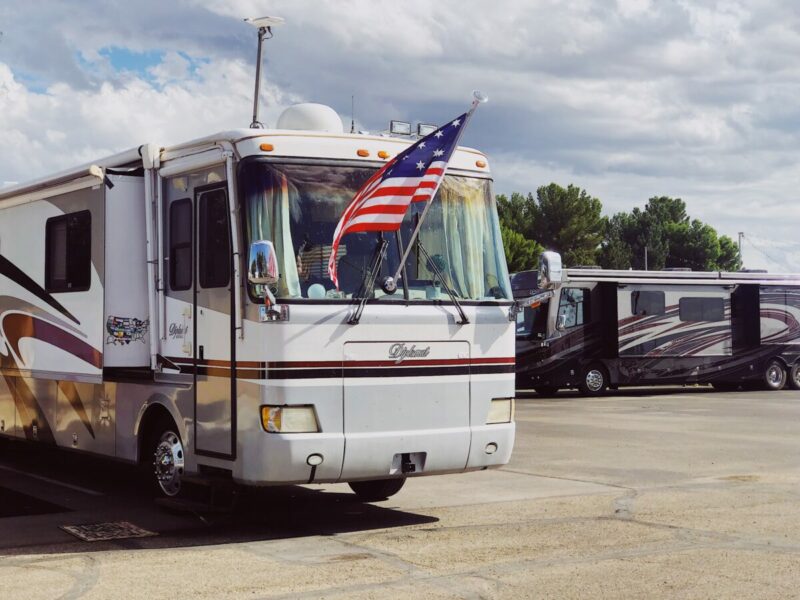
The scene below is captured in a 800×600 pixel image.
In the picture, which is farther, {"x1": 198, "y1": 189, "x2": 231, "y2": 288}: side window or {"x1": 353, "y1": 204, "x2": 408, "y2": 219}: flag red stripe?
{"x1": 198, "y1": 189, "x2": 231, "y2": 288}: side window

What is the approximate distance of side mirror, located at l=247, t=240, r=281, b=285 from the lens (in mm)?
8234

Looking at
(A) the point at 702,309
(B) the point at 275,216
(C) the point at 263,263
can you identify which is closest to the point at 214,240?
(B) the point at 275,216

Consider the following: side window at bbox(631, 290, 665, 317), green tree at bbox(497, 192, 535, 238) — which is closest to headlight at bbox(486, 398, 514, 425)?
side window at bbox(631, 290, 665, 317)

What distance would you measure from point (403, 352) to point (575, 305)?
1992cm

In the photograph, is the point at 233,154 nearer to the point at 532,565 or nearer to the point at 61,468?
the point at 532,565

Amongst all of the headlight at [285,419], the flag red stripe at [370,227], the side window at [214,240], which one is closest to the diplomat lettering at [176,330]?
the side window at [214,240]

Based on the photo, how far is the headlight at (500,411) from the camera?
964 cm

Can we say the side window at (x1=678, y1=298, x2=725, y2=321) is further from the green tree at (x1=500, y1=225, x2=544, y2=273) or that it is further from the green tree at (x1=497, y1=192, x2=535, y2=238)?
the green tree at (x1=497, y1=192, x2=535, y2=238)

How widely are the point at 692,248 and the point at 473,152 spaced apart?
101 metres

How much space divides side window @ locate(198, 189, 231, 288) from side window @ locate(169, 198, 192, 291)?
23 cm

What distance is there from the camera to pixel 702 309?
30438 millimetres

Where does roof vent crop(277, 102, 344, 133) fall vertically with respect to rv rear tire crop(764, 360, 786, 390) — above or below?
above

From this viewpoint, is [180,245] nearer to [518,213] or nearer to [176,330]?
[176,330]

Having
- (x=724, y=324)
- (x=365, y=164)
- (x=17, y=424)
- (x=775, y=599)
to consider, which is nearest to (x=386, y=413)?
(x=365, y=164)
